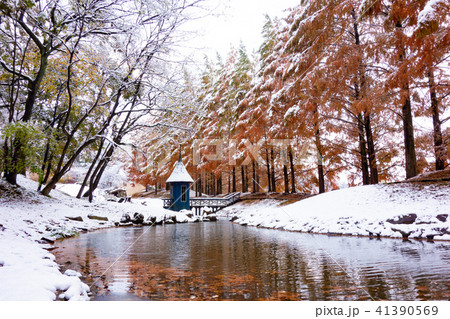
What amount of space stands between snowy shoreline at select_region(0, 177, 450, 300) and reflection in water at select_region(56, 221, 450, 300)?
1.92 ft

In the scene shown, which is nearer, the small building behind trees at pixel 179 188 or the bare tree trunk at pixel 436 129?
the bare tree trunk at pixel 436 129

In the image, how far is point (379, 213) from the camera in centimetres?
934

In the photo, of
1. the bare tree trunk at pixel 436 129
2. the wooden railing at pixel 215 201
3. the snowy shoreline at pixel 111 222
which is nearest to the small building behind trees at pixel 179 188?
the wooden railing at pixel 215 201

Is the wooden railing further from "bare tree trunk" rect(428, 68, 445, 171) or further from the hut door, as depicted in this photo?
"bare tree trunk" rect(428, 68, 445, 171)

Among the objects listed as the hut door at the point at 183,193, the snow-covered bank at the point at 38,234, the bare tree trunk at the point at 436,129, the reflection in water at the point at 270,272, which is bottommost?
the reflection in water at the point at 270,272

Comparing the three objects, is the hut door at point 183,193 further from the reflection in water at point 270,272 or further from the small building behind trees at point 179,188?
the reflection in water at point 270,272

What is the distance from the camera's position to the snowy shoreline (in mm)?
3268

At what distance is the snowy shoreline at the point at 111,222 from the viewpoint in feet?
10.7

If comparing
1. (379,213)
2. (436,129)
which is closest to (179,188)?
(379,213)

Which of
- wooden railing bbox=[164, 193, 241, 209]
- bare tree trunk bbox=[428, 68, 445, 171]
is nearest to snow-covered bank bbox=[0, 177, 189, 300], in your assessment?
wooden railing bbox=[164, 193, 241, 209]

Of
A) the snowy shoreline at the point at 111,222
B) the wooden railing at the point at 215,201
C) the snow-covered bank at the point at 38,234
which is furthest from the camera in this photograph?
the wooden railing at the point at 215,201

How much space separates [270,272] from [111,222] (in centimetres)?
1154
